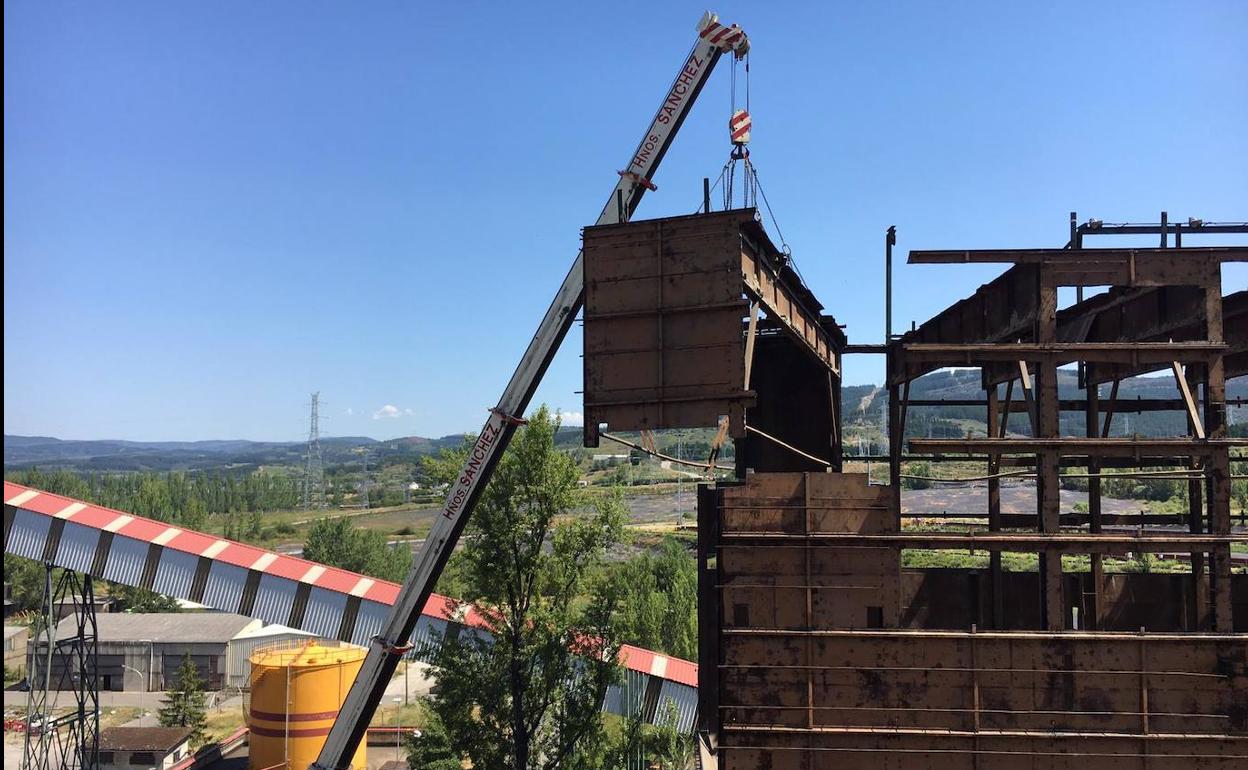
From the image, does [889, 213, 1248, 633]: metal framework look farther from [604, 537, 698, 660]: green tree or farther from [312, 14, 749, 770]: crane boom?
[604, 537, 698, 660]: green tree

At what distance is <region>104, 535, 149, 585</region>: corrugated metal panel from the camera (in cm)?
2200

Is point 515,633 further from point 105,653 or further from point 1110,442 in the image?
point 105,653

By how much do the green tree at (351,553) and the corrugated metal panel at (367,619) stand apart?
38.4 m

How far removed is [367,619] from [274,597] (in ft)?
9.45

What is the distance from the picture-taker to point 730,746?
1114cm

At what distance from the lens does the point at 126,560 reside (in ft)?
72.8

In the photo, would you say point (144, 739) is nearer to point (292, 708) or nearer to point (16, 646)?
point (292, 708)

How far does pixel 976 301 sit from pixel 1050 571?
5461 millimetres

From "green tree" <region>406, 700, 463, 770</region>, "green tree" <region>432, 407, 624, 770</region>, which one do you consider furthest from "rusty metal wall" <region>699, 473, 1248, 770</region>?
"green tree" <region>406, 700, 463, 770</region>

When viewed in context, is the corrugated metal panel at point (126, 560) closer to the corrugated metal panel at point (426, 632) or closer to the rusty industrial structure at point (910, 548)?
the corrugated metal panel at point (426, 632)

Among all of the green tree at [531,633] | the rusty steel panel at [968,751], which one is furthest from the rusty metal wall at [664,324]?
the green tree at [531,633]

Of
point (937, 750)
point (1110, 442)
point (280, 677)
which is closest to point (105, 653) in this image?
point (280, 677)

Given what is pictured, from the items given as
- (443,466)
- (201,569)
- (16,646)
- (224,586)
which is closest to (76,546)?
(201,569)

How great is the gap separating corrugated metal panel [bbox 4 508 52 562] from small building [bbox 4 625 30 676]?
3054 cm
